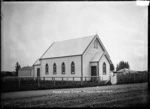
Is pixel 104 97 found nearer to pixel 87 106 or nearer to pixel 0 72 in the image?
pixel 87 106

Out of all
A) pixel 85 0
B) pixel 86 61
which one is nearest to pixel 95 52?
pixel 86 61

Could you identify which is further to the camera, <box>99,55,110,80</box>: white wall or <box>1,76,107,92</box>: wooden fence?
<box>99,55,110,80</box>: white wall

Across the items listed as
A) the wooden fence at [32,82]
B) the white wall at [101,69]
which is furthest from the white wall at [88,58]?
the wooden fence at [32,82]

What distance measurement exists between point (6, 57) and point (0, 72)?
0.54 m

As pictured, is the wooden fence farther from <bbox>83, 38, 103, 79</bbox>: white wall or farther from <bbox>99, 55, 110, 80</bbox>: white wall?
<bbox>83, 38, 103, 79</bbox>: white wall

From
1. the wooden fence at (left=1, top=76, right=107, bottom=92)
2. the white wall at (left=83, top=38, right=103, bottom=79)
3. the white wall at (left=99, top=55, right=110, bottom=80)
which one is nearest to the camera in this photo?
the wooden fence at (left=1, top=76, right=107, bottom=92)

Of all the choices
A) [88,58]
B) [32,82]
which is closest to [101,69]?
[88,58]

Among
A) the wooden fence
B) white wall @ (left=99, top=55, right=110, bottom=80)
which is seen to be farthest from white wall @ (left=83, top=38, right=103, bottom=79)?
the wooden fence

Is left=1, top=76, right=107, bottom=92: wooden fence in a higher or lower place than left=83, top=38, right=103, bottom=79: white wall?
lower

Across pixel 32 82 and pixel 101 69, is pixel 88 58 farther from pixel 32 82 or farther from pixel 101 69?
pixel 32 82

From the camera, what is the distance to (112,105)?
6129mm

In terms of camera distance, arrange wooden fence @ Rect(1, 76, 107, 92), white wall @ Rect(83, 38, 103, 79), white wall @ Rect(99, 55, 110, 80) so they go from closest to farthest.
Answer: wooden fence @ Rect(1, 76, 107, 92) → white wall @ Rect(99, 55, 110, 80) → white wall @ Rect(83, 38, 103, 79)

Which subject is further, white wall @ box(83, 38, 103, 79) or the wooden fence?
white wall @ box(83, 38, 103, 79)

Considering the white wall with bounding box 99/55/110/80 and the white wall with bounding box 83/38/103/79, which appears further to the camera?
the white wall with bounding box 83/38/103/79
